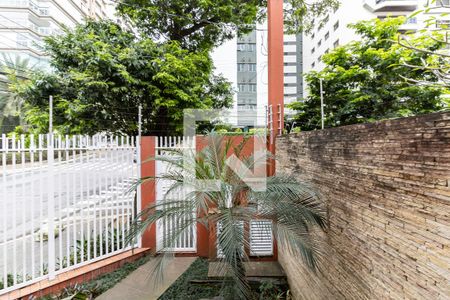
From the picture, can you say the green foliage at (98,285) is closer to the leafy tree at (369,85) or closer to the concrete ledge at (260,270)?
the concrete ledge at (260,270)

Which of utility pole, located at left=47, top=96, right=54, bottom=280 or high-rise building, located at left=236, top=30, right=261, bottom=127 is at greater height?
high-rise building, located at left=236, top=30, right=261, bottom=127

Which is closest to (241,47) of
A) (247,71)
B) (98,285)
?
(247,71)

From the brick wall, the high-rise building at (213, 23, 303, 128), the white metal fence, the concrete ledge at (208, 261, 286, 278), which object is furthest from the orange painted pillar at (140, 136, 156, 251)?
the high-rise building at (213, 23, 303, 128)

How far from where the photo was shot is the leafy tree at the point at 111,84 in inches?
211

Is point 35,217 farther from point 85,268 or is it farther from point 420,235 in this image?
point 420,235

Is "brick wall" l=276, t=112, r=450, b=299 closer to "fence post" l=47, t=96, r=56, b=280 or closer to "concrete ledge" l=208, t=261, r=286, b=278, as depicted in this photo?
"concrete ledge" l=208, t=261, r=286, b=278

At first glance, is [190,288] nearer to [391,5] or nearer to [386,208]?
[386,208]

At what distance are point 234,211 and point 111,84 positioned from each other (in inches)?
171

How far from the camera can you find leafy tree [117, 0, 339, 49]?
703 centimetres

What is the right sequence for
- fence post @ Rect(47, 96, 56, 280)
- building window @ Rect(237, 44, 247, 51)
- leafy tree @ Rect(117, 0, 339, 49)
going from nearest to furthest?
fence post @ Rect(47, 96, 56, 280) → leafy tree @ Rect(117, 0, 339, 49) → building window @ Rect(237, 44, 247, 51)

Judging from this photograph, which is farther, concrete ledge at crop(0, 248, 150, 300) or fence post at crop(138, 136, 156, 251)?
fence post at crop(138, 136, 156, 251)

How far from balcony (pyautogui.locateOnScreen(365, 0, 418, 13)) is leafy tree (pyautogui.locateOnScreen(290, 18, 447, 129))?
11791 mm

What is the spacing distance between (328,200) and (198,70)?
523 centimetres

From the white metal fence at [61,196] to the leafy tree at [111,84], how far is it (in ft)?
5.48
